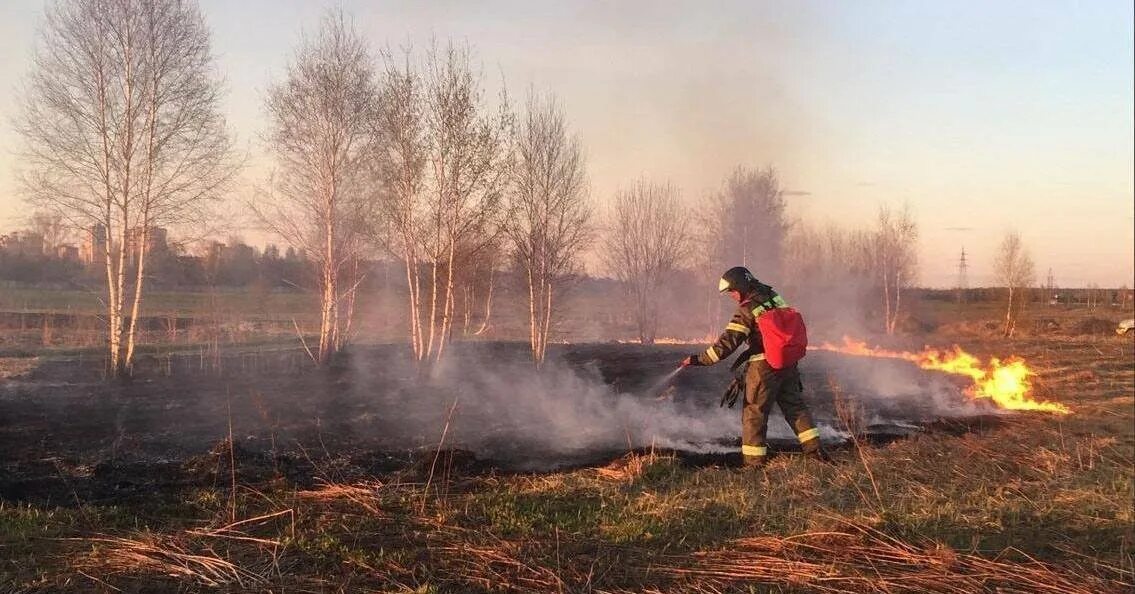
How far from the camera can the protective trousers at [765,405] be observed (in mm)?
5988

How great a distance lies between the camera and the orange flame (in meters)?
10.7

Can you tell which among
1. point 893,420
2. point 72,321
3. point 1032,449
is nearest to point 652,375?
point 893,420

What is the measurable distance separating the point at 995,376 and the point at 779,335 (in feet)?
28.6

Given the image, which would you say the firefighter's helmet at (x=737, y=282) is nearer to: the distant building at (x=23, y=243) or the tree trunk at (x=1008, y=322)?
the distant building at (x=23, y=243)

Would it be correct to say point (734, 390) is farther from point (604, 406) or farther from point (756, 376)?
point (604, 406)

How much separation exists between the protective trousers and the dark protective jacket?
0.64 ft

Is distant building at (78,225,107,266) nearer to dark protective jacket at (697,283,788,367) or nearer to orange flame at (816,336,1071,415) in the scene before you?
dark protective jacket at (697,283,788,367)

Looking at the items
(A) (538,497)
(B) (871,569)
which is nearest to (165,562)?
(A) (538,497)

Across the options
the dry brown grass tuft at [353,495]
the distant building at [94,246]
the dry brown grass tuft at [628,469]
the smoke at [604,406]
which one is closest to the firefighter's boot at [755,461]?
the dry brown grass tuft at [628,469]

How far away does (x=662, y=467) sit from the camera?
19.3 ft

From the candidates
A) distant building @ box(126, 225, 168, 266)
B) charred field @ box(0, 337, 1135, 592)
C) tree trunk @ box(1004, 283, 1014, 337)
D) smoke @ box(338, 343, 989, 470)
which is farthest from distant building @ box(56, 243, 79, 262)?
tree trunk @ box(1004, 283, 1014, 337)

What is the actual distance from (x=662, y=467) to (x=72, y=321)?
64.0 feet

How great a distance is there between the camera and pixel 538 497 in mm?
4938

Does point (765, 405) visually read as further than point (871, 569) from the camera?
Yes
